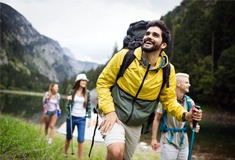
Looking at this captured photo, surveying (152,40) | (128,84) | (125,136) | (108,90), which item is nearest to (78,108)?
(125,136)

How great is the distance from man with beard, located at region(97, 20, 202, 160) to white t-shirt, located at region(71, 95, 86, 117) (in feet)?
12.9

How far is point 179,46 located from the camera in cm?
6275

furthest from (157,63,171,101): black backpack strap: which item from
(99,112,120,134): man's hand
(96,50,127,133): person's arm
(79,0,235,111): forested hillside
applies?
(79,0,235,111): forested hillside

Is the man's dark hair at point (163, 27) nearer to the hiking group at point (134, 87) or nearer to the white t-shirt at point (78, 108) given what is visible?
the hiking group at point (134, 87)

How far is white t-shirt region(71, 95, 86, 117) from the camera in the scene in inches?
289

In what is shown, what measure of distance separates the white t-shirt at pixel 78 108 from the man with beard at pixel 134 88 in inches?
155

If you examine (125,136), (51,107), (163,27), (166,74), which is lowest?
(51,107)

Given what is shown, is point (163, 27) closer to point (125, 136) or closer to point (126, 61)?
point (126, 61)

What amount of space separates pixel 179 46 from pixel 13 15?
6119 centimetres

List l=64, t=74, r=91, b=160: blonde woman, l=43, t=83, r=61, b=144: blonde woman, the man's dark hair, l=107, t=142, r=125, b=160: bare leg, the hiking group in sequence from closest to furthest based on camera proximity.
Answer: l=107, t=142, r=125, b=160: bare leg, the hiking group, the man's dark hair, l=64, t=74, r=91, b=160: blonde woman, l=43, t=83, r=61, b=144: blonde woman

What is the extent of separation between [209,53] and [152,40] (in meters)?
59.7

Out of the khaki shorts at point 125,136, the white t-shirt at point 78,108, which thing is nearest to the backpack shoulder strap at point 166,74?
the khaki shorts at point 125,136

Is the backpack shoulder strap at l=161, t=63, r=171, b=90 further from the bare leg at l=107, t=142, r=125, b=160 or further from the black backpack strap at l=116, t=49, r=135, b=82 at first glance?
the bare leg at l=107, t=142, r=125, b=160

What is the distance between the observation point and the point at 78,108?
743 centimetres
